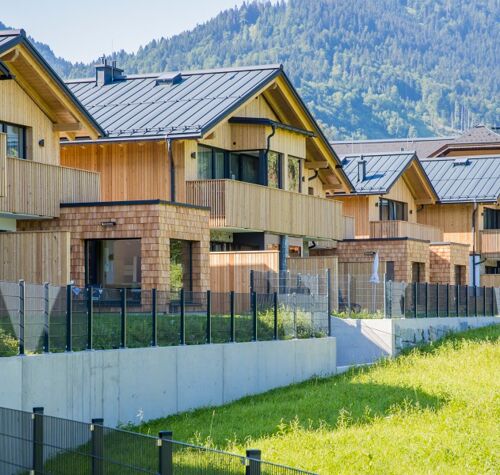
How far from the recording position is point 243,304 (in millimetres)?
28781

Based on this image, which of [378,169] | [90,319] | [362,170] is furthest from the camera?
[378,169]

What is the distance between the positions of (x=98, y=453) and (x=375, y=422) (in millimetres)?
9714

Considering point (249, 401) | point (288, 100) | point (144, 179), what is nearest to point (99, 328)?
point (249, 401)

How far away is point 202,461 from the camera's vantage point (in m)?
14.0

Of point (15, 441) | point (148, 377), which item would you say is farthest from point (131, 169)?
point (15, 441)

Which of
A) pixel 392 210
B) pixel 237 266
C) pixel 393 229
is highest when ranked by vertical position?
pixel 392 210

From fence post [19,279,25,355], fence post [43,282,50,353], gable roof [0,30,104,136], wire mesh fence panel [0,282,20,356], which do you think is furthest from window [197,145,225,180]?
wire mesh fence panel [0,282,20,356]

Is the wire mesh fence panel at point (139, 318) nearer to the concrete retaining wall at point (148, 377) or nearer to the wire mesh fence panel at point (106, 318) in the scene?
the concrete retaining wall at point (148, 377)

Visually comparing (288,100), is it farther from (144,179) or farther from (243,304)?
(243,304)

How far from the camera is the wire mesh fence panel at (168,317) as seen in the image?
83.4 ft

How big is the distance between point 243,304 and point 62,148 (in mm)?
11491

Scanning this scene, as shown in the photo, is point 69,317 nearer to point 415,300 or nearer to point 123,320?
point 123,320

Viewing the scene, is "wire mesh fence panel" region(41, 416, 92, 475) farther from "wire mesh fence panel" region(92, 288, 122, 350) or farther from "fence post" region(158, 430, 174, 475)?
"wire mesh fence panel" region(92, 288, 122, 350)

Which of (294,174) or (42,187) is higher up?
(294,174)
